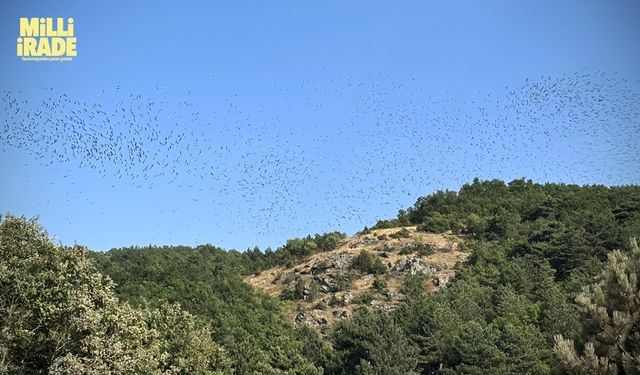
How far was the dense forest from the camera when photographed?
26547 millimetres

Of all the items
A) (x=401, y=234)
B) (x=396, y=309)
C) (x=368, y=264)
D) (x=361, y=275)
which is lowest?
(x=396, y=309)

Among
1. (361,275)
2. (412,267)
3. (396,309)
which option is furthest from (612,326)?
(361,275)

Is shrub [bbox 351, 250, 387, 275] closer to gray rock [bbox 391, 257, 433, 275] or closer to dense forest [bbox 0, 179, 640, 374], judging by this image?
gray rock [bbox 391, 257, 433, 275]

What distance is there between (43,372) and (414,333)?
64352 mm

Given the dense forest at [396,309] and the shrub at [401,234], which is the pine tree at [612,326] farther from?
the shrub at [401,234]

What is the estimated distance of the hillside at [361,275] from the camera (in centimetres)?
11325

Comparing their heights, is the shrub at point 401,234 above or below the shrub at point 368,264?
above

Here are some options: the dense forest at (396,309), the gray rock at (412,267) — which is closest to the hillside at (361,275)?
the gray rock at (412,267)

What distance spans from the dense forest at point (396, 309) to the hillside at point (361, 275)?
16.0ft

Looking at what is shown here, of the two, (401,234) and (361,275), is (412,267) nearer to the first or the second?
(361,275)

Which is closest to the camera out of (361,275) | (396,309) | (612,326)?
(612,326)

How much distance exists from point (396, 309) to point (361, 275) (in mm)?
32012

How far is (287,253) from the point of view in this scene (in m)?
158

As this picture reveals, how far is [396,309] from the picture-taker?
94750 millimetres
